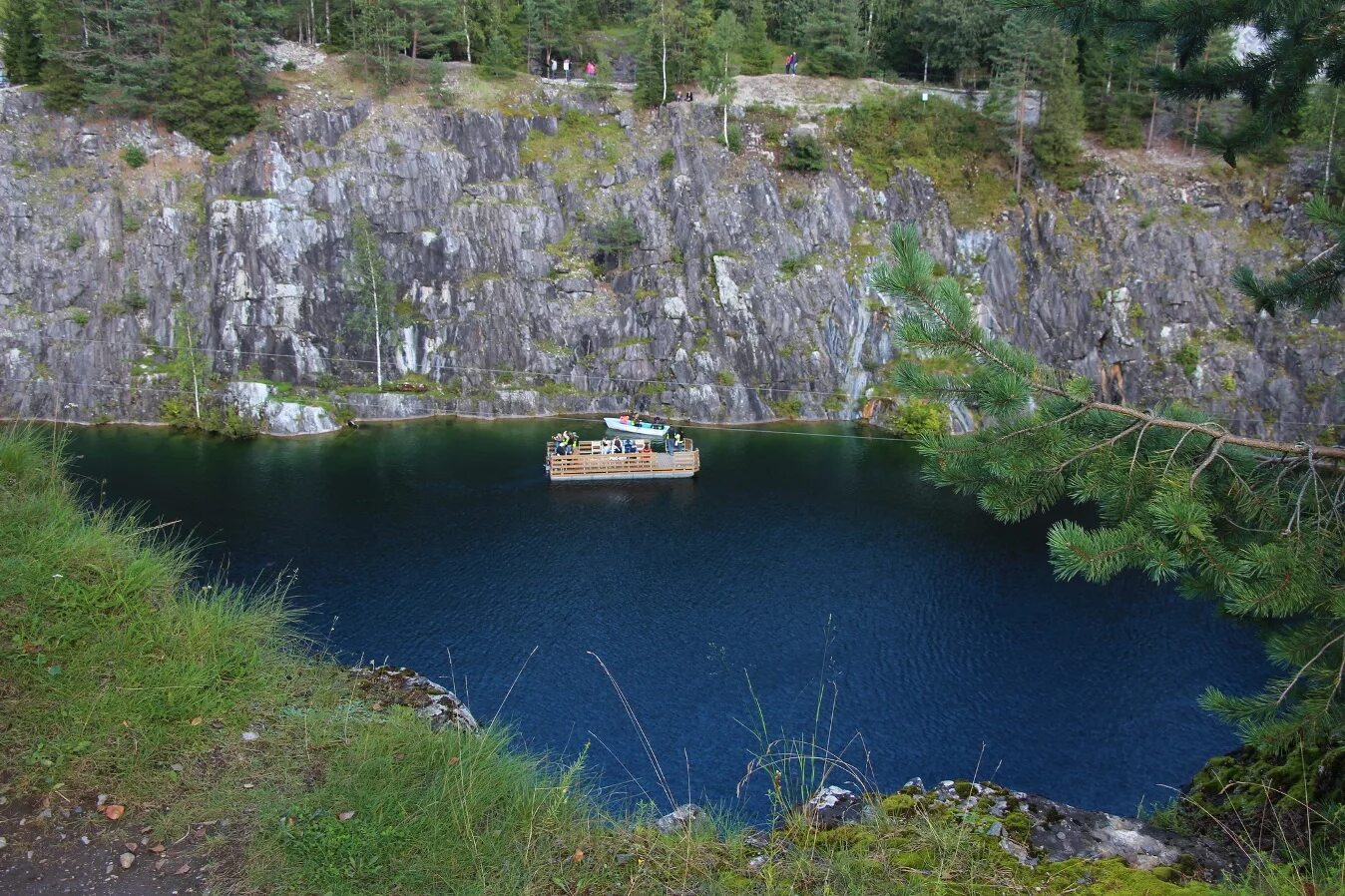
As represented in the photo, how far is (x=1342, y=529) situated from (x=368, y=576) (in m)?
24.9

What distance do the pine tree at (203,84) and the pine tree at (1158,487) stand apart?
1956 inches

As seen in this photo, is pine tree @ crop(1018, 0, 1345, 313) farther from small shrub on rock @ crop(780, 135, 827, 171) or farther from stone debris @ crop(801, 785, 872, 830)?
small shrub on rock @ crop(780, 135, 827, 171)

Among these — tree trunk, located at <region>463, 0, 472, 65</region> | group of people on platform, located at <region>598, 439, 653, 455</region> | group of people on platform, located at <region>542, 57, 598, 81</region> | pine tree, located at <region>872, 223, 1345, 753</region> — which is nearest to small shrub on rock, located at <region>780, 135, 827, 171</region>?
group of people on platform, located at <region>542, 57, 598, 81</region>

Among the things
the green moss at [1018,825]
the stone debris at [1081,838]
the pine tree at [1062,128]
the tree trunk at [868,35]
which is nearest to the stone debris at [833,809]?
the stone debris at [1081,838]

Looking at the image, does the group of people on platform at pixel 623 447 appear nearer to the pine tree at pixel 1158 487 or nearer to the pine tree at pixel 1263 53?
the pine tree at pixel 1263 53

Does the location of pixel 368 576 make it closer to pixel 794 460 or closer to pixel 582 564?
pixel 582 564

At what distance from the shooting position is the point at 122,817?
6086 mm

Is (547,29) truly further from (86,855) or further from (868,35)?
(86,855)

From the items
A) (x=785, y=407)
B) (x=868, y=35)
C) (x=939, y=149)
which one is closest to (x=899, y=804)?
(x=785, y=407)

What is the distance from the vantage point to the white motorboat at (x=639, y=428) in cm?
4222

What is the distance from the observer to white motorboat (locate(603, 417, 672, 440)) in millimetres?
42219

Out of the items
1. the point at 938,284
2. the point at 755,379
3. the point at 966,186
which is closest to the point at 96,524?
the point at 938,284

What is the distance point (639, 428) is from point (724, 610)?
1838 centimetres

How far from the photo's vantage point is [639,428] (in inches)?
1679
